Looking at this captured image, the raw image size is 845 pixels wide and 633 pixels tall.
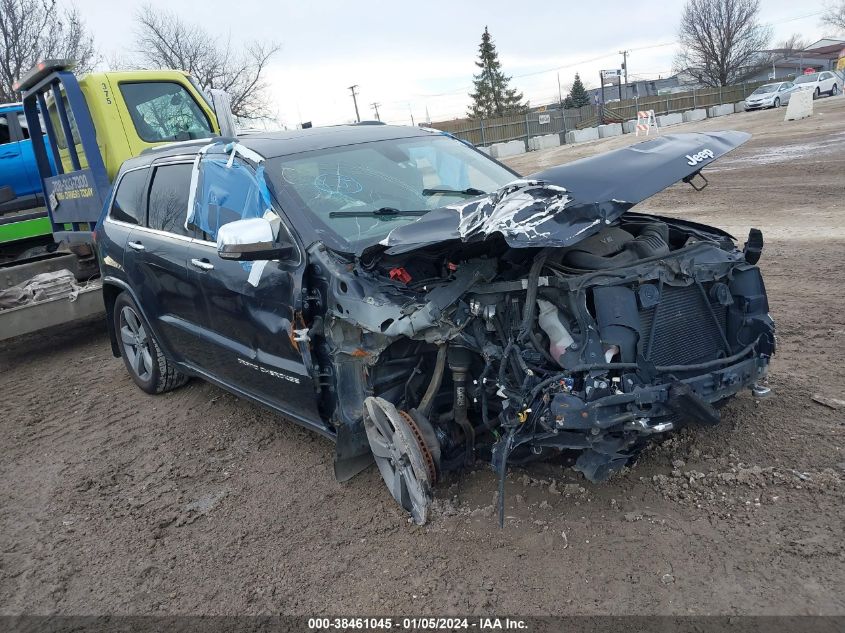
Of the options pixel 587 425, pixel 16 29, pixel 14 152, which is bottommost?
pixel 587 425

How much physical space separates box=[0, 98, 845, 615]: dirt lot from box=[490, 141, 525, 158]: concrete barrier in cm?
2855

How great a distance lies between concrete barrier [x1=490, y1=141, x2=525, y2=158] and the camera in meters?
32.7

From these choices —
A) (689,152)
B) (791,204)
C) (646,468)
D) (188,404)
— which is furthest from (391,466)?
(791,204)

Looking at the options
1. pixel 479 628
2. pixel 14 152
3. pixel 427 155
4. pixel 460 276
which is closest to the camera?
pixel 479 628

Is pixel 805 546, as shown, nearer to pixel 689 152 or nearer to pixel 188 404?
pixel 689 152

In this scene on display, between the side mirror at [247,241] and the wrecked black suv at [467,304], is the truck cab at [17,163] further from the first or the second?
the side mirror at [247,241]

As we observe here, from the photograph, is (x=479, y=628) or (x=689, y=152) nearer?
(x=479, y=628)

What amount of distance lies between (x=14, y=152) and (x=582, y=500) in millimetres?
9740

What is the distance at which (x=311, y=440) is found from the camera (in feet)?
14.8

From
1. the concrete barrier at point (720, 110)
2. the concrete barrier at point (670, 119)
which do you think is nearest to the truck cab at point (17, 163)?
the concrete barrier at point (670, 119)

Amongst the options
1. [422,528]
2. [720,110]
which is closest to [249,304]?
[422,528]

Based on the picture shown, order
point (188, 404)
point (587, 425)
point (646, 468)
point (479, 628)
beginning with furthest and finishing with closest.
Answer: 1. point (188, 404)
2. point (646, 468)
3. point (587, 425)
4. point (479, 628)

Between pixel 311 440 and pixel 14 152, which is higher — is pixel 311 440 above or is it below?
below

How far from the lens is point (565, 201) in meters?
2.84
